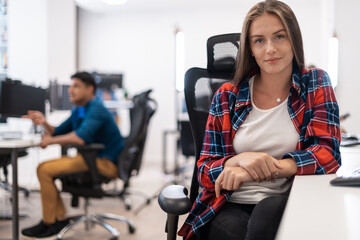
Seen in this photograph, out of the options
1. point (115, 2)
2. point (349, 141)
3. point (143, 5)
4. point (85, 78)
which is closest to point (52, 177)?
point (85, 78)

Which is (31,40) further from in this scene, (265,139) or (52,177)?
(265,139)

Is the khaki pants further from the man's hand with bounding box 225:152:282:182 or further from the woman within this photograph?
the man's hand with bounding box 225:152:282:182

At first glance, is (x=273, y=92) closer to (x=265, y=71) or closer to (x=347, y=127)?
(x=265, y=71)

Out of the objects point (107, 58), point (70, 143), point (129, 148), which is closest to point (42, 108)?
point (70, 143)

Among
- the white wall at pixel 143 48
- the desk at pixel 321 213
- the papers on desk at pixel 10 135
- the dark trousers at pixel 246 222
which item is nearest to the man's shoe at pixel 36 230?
the papers on desk at pixel 10 135

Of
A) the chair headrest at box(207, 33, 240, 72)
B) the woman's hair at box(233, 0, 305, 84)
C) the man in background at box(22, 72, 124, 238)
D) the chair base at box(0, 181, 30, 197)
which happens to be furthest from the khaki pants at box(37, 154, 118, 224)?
the woman's hair at box(233, 0, 305, 84)

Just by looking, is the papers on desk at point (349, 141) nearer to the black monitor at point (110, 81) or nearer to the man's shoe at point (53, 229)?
the man's shoe at point (53, 229)

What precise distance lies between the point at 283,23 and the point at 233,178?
0.52 meters

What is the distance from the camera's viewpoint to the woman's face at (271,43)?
1138 mm

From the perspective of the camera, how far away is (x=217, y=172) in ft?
3.60

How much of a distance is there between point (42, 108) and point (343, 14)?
2.62 meters

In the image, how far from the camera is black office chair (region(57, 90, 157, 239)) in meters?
2.37

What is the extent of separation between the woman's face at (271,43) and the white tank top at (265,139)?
5.0 inches

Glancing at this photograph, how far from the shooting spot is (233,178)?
1024 mm
